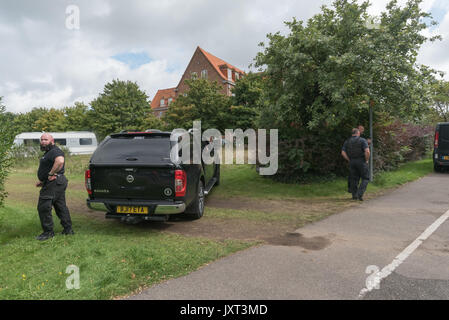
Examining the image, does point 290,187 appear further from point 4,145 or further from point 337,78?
point 4,145

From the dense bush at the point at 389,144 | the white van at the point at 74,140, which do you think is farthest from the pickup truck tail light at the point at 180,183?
the white van at the point at 74,140

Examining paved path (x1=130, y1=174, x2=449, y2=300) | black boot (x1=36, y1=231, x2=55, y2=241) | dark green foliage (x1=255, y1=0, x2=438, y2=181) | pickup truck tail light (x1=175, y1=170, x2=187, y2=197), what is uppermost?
dark green foliage (x1=255, y1=0, x2=438, y2=181)

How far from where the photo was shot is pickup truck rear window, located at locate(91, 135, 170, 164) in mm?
5367

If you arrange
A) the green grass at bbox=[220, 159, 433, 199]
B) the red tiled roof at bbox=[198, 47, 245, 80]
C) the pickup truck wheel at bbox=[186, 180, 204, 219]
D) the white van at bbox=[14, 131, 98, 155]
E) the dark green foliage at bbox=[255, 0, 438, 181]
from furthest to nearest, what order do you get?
→ the red tiled roof at bbox=[198, 47, 245, 80]
the white van at bbox=[14, 131, 98, 155]
the green grass at bbox=[220, 159, 433, 199]
the dark green foliage at bbox=[255, 0, 438, 181]
the pickup truck wheel at bbox=[186, 180, 204, 219]

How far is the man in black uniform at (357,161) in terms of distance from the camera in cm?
797

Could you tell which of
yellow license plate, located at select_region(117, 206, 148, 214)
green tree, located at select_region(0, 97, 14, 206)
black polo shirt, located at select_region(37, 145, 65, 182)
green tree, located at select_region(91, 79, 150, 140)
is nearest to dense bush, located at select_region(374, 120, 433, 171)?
yellow license plate, located at select_region(117, 206, 148, 214)

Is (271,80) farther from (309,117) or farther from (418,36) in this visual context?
(418,36)

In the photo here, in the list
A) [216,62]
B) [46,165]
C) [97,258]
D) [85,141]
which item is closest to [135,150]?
[46,165]

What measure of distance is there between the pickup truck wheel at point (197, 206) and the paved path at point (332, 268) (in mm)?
2071

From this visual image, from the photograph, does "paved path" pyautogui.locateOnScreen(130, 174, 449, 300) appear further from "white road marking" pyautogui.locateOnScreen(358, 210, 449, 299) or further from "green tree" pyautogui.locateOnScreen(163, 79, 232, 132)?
"green tree" pyautogui.locateOnScreen(163, 79, 232, 132)

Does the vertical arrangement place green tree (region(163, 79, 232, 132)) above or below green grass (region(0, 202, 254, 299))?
above

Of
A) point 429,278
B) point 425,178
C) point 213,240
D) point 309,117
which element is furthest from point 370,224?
point 425,178

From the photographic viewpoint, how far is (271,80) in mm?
10312

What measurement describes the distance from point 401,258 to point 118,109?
40.7 m
